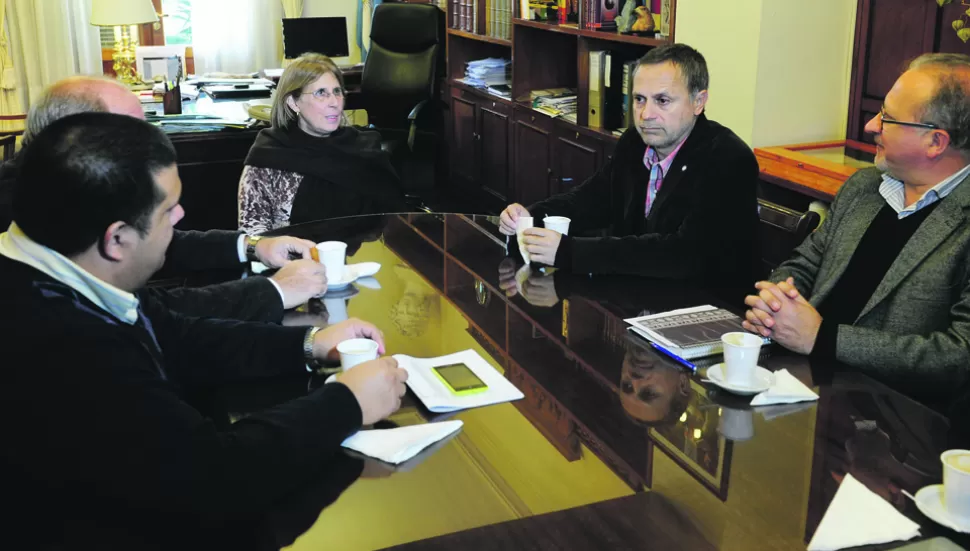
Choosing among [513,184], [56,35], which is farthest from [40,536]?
[56,35]

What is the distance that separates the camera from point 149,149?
1234 millimetres

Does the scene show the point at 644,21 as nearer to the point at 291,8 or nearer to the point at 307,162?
the point at 307,162

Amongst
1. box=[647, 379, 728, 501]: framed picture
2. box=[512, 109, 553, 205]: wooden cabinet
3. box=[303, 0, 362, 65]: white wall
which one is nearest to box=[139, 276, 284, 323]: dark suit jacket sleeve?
box=[647, 379, 728, 501]: framed picture

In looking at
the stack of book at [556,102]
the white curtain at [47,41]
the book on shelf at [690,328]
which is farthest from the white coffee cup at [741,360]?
the white curtain at [47,41]

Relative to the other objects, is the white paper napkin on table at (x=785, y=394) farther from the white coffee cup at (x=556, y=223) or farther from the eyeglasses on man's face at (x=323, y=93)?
the eyeglasses on man's face at (x=323, y=93)

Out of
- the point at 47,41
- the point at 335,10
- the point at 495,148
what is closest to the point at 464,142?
the point at 495,148

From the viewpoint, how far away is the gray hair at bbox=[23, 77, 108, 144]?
2156 millimetres

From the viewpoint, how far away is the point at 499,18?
5215 mm

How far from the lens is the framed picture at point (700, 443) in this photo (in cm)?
129

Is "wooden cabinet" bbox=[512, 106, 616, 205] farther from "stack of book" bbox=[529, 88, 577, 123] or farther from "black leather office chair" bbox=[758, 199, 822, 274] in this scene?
"black leather office chair" bbox=[758, 199, 822, 274]

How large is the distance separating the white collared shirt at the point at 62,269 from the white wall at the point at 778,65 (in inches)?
97.7

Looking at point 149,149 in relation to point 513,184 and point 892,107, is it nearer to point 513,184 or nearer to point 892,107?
point 892,107

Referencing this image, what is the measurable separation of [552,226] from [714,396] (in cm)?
83

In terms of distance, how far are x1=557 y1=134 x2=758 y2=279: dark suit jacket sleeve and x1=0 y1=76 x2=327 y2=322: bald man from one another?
0.65 metres
